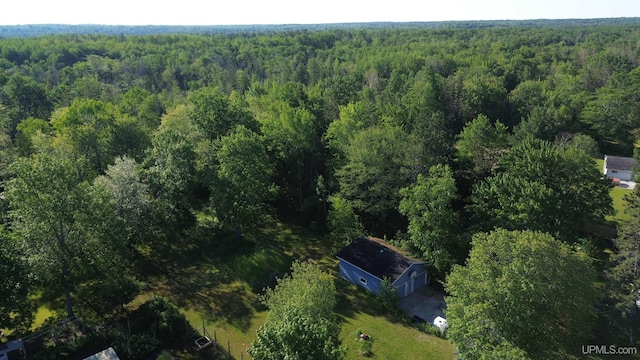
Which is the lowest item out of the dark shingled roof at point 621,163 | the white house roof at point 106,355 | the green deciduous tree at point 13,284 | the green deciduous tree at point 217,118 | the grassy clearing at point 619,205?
the grassy clearing at point 619,205

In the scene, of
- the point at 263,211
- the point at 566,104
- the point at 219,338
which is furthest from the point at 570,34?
the point at 219,338

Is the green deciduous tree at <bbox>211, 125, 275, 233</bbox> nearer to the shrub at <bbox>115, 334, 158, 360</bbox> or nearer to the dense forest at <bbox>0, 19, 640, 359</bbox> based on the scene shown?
the dense forest at <bbox>0, 19, 640, 359</bbox>

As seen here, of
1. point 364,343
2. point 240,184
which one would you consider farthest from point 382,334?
point 240,184

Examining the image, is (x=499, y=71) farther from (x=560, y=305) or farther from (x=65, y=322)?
(x=65, y=322)

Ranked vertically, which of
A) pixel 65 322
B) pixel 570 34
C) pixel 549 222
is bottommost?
pixel 65 322

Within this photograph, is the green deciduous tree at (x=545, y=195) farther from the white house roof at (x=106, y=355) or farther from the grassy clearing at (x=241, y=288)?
the white house roof at (x=106, y=355)

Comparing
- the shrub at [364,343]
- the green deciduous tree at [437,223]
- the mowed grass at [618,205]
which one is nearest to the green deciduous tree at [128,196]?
the shrub at [364,343]

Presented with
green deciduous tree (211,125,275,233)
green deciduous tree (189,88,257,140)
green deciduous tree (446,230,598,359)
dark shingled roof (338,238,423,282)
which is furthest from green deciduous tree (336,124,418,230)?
green deciduous tree (446,230,598,359)
